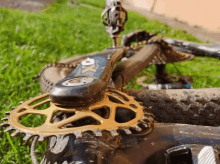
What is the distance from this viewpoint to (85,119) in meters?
0.55

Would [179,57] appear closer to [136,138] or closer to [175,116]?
[175,116]

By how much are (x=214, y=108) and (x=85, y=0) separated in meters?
8.99

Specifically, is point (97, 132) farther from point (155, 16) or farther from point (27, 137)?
point (155, 16)

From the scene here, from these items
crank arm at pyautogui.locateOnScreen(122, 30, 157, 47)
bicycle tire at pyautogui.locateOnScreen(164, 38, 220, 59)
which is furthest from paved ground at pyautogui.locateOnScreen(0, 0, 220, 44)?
bicycle tire at pyautogui.locateOnScreen(164, 38, 220, 59)

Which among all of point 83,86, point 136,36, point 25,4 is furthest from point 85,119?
point 25,4

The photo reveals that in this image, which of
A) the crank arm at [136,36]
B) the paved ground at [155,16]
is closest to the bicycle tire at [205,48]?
the crank arm at [136,36]

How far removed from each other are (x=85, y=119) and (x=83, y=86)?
8cm

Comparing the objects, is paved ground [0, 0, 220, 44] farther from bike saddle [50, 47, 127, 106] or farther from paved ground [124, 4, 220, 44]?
bike saddle [50, 47, 127, 106]

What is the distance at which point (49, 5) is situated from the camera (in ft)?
23.9

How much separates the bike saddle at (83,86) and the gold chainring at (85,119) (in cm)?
2

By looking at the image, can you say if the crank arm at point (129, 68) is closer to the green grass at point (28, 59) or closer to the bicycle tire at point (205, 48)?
the bicycle tire at point (205, 48)

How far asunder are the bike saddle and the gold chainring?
23mm

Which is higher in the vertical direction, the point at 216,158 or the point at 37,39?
the point at 216,158

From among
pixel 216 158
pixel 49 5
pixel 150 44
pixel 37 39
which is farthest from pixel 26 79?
pixel 49 5
